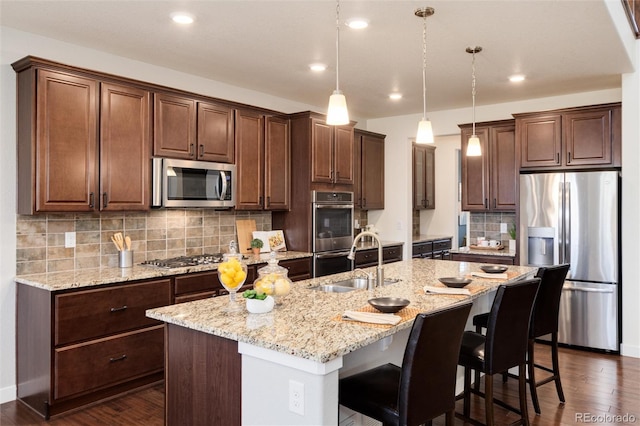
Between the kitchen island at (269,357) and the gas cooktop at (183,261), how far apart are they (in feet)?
4.72

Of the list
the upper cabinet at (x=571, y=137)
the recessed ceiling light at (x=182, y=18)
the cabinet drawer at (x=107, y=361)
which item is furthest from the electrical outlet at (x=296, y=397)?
the upper cabinet at (x=571, y=137)

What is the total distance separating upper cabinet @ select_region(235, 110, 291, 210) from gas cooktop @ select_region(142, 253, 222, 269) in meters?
0.59

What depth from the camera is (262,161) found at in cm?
491

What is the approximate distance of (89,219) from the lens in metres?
3.80

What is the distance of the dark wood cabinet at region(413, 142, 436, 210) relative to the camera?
7.16 m

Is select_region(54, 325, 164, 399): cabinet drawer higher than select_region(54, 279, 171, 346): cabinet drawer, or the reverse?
select_region(54, 279, 171, 346): cabinet drawer

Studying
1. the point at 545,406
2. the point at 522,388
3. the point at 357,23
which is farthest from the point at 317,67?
the point at 545,406

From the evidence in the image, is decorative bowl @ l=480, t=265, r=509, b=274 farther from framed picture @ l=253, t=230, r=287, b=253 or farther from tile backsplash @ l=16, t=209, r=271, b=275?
tile backsplash @ l=16, t=209, r=271, b=275

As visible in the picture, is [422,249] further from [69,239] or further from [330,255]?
[69,239]

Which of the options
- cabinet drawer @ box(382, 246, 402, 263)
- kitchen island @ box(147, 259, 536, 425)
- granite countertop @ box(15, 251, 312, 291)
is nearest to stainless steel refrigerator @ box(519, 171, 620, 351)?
cabinet drawer @ box(382, 246, 402, 263)

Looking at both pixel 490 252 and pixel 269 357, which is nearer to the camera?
pixel 269 357

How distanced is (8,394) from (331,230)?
3.22 meters

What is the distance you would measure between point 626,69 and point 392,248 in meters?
3.17

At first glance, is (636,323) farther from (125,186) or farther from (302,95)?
(125,186)
